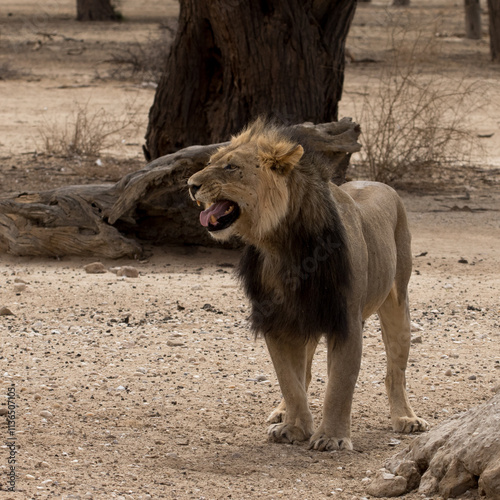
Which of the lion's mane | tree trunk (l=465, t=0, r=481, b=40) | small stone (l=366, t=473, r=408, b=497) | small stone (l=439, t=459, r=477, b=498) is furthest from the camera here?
tree trunk (l=465, t=0, r=481, b=40)

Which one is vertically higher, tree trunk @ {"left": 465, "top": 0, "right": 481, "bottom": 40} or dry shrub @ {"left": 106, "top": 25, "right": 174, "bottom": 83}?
tree trunk @ {"left": 465, "top": 0, "right": 481, "bottom": 40}

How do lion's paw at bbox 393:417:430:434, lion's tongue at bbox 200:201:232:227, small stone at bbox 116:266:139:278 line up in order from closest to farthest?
lion's tongue at bbox 200:201:232:227 → lion's paw at bbox 393:417:430:434 → small stone at bbox 116:266:139:278

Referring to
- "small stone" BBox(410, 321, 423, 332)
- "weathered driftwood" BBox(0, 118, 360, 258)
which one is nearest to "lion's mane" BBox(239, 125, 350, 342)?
"small stone" BBox(410, 321, 423, 332)

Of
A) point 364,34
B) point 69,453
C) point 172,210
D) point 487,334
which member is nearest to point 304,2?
point 172,210

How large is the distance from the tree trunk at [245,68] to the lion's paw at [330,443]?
20.4 ft

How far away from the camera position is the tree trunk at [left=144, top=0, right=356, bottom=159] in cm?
1029

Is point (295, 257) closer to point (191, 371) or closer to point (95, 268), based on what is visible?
point (191, 371)

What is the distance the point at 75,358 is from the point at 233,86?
17.0 ft

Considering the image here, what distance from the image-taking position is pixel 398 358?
5453 mm

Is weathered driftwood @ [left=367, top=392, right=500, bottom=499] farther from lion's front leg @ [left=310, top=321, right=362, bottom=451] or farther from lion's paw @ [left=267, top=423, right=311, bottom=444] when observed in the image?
lion's paw @ [left=267, top=423, right=311, bottom=444]

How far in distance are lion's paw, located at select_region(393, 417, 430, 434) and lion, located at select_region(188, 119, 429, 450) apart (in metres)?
0.58

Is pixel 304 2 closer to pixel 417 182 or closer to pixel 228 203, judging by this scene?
pixel 417 182

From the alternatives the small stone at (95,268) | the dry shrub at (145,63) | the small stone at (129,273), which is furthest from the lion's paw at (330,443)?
the dry shrub at (145,63)

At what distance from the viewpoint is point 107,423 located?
5.09 metres
